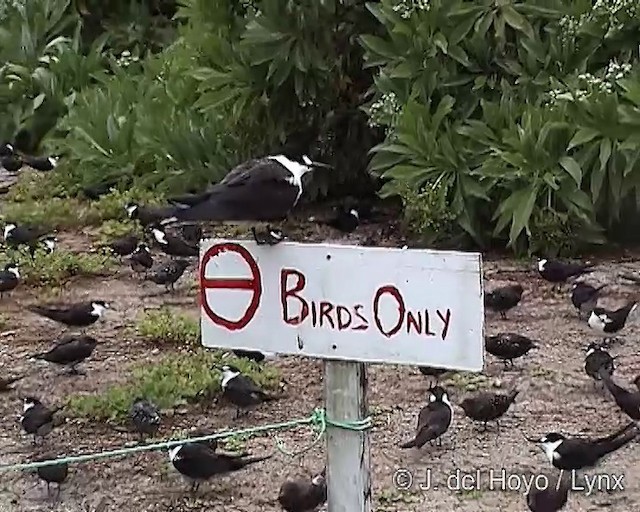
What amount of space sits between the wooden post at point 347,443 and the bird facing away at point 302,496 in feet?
4.93

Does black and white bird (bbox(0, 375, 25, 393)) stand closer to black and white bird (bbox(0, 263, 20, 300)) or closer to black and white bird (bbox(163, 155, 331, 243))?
black and white bird (bbox(0, 263, 20, 300))

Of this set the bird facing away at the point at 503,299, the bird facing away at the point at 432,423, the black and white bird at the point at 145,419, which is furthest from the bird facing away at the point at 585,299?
the black and white bird at the point at 145,419

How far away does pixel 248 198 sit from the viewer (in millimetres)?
4129

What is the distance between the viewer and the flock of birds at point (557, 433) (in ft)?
17.2

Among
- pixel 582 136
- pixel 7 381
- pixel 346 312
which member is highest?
pixel 582 136

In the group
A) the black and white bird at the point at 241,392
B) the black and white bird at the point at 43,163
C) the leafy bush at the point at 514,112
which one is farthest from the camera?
the black and white bird at the point at 43,163

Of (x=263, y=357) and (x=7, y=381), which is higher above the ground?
(x=263, y=357)

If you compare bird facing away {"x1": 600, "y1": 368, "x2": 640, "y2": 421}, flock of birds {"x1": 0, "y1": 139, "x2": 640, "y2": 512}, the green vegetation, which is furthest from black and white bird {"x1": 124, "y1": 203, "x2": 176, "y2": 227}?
bird facing away {"x1": 600, "y1": 368, "x2": 640, "y2": 421}

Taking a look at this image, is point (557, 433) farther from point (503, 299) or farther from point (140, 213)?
point (140, 213)

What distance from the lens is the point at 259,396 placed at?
6.14 m

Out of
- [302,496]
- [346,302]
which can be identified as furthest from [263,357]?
[346,302]

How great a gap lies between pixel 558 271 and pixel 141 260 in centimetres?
279

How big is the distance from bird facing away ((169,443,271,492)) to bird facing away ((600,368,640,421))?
1775 millimetres

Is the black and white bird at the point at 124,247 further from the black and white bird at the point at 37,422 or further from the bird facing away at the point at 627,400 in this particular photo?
the bird facing away at the point at 627,400
